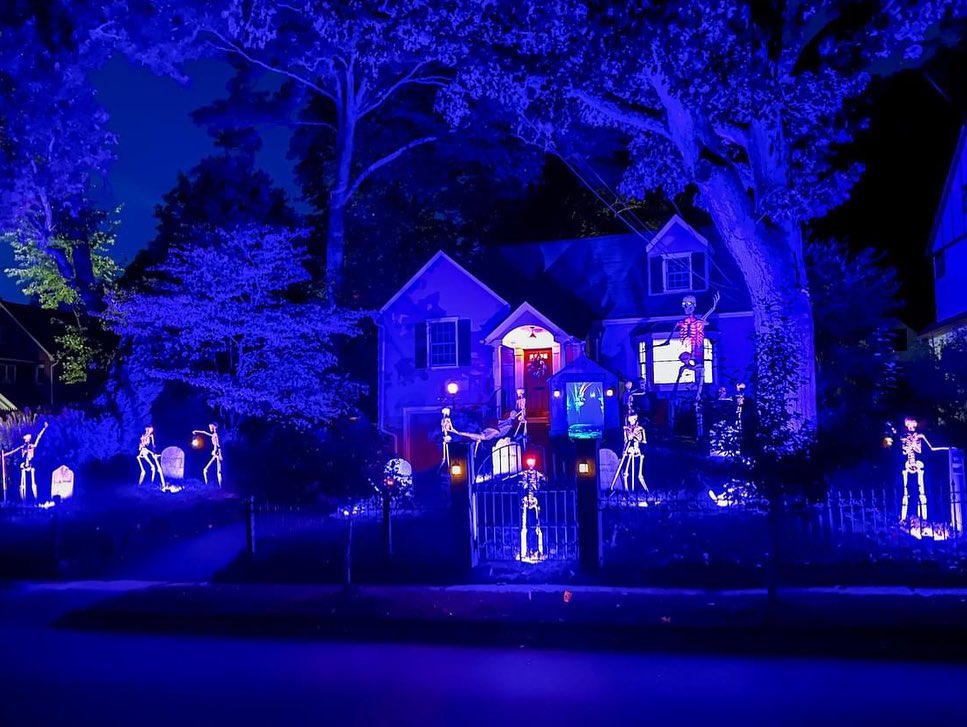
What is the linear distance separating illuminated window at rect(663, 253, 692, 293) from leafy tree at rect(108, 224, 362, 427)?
905 centimetres

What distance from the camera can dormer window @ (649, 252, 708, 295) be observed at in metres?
27.7

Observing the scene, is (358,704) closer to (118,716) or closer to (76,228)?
(118,716)

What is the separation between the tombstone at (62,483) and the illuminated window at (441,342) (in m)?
10.5

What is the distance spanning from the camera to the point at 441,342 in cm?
2911

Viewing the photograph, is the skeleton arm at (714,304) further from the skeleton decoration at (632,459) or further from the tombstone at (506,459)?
the tombstone at (506,459)

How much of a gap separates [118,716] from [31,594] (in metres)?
7.98

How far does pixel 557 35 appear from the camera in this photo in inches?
672

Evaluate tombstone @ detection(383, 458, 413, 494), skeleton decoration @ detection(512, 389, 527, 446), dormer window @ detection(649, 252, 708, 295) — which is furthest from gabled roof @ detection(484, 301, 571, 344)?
tombstone @ detection(383, 458, 413, 494)

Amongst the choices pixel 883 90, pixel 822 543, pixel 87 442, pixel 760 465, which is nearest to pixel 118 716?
pixel 760 465

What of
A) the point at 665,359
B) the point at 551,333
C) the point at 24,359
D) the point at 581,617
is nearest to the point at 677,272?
the point at 665,359

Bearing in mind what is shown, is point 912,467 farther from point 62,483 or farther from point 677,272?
point 62,483

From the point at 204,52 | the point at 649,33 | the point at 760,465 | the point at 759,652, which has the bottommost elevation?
the point at 759,652

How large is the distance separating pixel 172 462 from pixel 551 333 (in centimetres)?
1027

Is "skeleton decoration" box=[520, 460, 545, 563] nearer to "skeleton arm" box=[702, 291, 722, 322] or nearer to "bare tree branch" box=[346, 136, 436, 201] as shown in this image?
"skeleton arm" box=[702, 291, 722, 322]
